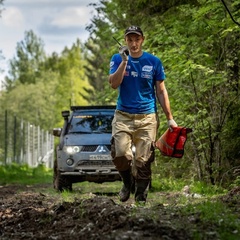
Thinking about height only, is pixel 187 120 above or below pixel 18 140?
above

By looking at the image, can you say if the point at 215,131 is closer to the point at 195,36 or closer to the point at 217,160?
the point at 217,160

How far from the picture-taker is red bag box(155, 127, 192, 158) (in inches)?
396

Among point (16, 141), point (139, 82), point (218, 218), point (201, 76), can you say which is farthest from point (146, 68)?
point (16, 141)

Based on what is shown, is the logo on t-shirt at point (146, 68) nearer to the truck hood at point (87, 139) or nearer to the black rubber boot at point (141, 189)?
the black rubber boot at point (141, 189)

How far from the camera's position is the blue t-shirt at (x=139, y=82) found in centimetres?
970

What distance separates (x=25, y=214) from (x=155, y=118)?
2447mm

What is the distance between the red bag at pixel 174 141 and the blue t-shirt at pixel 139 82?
1.50ft

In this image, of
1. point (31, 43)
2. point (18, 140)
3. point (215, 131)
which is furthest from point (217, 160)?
point (31, 43)

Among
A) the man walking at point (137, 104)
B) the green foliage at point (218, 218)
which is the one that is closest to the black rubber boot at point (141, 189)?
the man walking at point (137, 104)

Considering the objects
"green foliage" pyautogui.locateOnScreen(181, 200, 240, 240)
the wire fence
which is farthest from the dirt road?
the wire fence

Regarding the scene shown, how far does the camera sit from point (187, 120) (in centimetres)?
1530

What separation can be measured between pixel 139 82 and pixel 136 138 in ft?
2.54

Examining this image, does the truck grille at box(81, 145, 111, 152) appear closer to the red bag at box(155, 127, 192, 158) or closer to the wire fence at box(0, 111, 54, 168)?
the red bag at box(155, 127, 192, 158)

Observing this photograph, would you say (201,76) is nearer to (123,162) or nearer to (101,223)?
(123,162)
